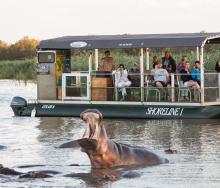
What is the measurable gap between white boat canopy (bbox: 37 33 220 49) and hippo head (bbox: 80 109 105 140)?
10.8 metres

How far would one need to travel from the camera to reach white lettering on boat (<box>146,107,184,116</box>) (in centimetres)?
2275

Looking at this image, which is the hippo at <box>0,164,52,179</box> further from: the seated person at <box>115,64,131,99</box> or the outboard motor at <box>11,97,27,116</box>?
the outboard motor at <box>11,97,27,116</box>

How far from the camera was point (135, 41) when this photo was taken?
23719 millimetres

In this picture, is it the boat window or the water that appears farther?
the boat window

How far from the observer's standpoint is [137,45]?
23.6 meters

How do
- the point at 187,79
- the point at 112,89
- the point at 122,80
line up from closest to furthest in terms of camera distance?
1. the point at 187,79
2. the point at 122,80
3. the point at 112,89

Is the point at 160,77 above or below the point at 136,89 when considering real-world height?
above

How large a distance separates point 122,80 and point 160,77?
1.17 metres

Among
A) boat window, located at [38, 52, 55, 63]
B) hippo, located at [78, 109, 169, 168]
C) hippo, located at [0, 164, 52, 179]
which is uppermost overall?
boat window, located at [38, 52, 55, 63]

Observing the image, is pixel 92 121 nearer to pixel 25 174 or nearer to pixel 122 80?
pixel 25 174

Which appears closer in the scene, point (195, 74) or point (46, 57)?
point (195, 74)

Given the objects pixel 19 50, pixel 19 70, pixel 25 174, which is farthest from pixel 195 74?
pixel 19 50

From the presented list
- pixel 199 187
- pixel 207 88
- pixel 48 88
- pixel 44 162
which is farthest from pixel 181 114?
pixel 199 187

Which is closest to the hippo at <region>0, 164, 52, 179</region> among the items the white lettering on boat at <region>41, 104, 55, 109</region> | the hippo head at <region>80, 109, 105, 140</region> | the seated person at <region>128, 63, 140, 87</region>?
the hippo head at <region>80, 109, 105, 140</region>
